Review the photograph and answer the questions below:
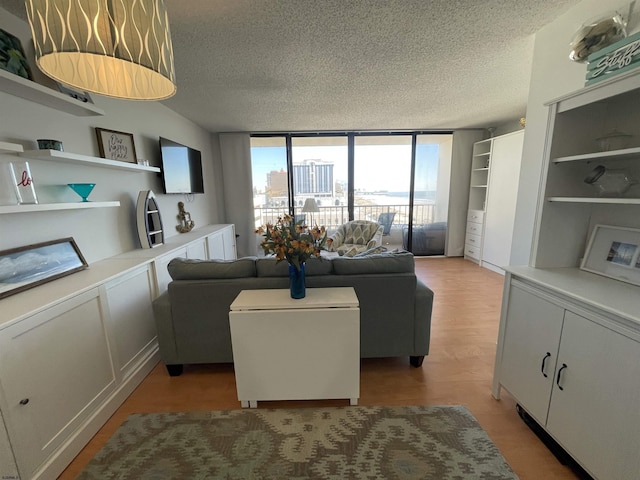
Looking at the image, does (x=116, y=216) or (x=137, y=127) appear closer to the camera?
(x=116, y=216)

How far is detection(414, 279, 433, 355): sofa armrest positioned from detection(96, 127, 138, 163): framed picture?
2733 mm

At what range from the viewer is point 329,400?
1.73 meters

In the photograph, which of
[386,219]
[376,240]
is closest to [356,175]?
[386,219]

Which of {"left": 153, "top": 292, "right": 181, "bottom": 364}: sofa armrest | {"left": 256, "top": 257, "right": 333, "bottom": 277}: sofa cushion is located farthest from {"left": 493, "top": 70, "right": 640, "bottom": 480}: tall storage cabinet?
{"left": 153, "top": 292, "right": 181, "bottom": 364}: sofa armrest

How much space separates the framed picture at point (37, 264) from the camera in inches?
53.2

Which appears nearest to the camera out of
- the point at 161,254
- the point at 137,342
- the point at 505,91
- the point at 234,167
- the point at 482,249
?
the point at 137,342

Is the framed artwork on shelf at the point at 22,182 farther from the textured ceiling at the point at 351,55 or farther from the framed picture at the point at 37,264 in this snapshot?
the textured ceiling at the point at 351,55

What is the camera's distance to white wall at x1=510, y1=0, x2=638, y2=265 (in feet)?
5.16

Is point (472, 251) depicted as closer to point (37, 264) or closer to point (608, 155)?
point (608, 155)

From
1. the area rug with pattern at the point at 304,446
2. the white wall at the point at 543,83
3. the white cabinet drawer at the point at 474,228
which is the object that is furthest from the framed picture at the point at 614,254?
the white cabinet drawer at the point at 474,228

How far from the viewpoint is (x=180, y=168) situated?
3.33m

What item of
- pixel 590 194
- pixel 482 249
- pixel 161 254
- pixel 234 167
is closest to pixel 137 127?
pixel 161 254

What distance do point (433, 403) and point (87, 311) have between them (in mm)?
2164

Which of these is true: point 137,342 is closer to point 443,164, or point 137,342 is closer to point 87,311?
point 87,311
